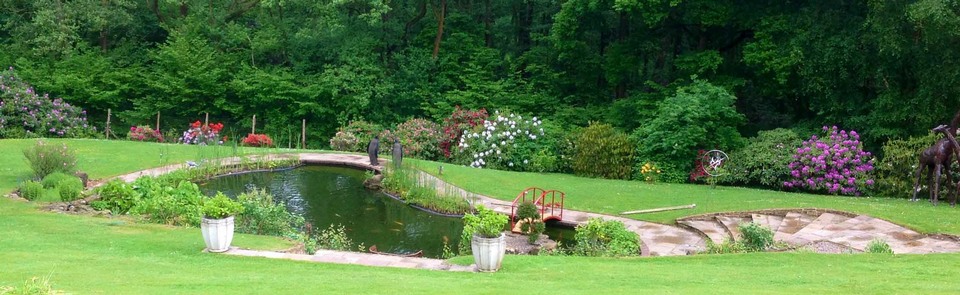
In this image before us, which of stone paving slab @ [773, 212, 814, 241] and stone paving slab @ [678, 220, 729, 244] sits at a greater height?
stone paving slab @ [773, 212, 814, 241]

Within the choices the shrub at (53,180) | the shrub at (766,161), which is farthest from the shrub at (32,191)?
the shrub at (766,161)

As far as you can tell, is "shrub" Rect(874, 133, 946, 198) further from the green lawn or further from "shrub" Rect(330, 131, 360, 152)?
"shrub" Rect(330, 131, 360, 152)

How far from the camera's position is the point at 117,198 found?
13.9 meters

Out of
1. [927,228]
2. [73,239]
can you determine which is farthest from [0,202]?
[927,228]

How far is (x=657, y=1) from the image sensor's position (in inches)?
887

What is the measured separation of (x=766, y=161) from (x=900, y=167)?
Result: 3.01 m

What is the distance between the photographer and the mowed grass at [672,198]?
13820 millimetres

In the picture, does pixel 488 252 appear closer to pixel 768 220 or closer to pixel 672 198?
pixel 768 220

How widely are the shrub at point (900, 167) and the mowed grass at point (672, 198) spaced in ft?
2.68

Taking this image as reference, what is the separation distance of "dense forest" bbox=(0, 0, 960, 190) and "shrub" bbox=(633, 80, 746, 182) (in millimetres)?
171

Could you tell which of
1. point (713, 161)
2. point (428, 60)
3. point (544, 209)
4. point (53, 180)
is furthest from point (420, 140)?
point (53, 180)

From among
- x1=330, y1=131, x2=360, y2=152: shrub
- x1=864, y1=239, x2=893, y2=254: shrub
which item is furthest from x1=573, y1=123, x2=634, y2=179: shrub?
x1=864, y1=239, x2=893, y2=254: shrub

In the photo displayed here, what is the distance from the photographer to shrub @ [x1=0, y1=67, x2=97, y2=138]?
25359mm

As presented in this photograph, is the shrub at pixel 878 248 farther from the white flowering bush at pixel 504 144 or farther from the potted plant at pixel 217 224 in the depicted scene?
the white flowering bush at pixel 504 144
